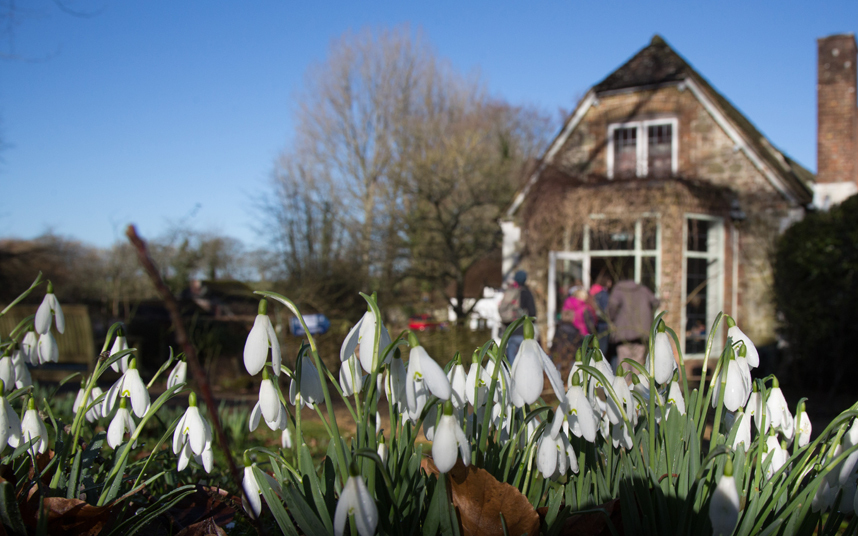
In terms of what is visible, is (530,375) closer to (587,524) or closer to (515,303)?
(587,524)

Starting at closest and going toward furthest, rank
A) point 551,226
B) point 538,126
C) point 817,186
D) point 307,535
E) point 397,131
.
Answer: point 307,535 → point 817,186 → point 551,226 → point 397,131 → point 538,126

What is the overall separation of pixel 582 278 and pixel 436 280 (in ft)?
11.1

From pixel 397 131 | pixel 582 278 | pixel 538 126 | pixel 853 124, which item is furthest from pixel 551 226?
pixel 538 126

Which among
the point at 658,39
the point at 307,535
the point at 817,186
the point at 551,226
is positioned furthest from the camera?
the point at 658,39

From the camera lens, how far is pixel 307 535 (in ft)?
4.85

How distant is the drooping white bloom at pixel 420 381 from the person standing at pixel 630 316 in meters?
6.73

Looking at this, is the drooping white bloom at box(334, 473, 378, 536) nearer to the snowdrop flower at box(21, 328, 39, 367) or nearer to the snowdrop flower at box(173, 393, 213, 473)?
the snowdrop flower at box(173, 393, 213, 473)

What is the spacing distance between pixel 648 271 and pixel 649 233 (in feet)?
2.29

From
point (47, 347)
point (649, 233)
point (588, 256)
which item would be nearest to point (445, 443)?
point (47, 347)

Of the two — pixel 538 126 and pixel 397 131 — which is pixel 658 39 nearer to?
pixel 397 131

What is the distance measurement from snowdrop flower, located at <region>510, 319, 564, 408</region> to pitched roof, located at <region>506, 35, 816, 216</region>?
10.7 m

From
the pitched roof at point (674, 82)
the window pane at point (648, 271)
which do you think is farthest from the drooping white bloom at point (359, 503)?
the pitched roof at point (674, 82)

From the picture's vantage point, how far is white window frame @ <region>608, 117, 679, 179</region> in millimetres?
11523

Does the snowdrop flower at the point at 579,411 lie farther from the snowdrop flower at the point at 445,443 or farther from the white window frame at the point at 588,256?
the white window frame at the point at 588,256
